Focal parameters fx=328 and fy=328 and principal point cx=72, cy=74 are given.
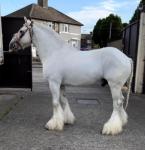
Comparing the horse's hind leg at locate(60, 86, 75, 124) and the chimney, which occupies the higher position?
the chimney

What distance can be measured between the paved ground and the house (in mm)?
36288

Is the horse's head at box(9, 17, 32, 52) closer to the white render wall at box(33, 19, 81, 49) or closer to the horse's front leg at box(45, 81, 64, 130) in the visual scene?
the horse's front leg at box(45, 81, 64, 130)

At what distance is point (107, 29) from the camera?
54.8 meters

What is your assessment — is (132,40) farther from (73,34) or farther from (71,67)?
(73,34)

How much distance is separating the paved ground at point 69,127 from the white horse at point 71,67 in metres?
0.26

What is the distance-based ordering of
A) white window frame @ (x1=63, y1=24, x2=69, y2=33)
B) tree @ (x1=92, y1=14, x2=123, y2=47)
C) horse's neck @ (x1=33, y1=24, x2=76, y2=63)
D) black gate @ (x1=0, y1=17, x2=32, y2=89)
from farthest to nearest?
1. tree @ (x1=92, y1=14, x2=123, y2=47)
2. white window frame @ (x1=63, y1=24, x2=69, y2=33)
3. black gate @ (x1=0, y1=17, x2=32, y2=89)
4. horse's neck @ (x1=33, y1=24, x2=76, y2=63)

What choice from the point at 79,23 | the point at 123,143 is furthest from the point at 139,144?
the point at 79,23

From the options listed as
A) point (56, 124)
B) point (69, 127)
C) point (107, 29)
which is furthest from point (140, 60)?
point (107, 29)

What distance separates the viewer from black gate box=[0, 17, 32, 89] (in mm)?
10559

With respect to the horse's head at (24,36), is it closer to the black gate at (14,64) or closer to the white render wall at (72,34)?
the black gate at (14,64)

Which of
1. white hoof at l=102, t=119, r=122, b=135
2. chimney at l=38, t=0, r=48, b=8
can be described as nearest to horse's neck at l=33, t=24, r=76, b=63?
white hoof at l=102, t=119, r=122, b=135

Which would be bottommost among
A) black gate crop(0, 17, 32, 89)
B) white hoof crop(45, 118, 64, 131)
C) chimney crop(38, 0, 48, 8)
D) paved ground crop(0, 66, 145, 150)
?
paved ground crop(0, 66, 145, 150)

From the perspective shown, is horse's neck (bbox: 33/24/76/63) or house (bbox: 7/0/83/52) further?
house (bbox: 7/0/83/52)

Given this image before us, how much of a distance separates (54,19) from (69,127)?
1707 inches
